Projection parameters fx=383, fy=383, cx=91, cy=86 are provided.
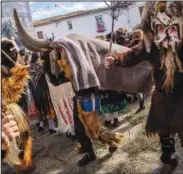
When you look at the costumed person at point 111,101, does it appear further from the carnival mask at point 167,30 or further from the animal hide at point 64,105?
the carnival mask at point 167,30

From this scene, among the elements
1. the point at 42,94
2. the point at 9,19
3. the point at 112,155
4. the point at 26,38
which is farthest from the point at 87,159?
the point at 42,94

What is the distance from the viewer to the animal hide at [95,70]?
13.3 ft

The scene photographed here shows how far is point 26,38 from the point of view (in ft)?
12.3

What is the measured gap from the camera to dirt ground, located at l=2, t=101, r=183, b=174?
160 inches

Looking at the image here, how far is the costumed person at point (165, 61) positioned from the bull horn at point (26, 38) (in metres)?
0.97

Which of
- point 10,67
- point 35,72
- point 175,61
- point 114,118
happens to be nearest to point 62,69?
point 10,67

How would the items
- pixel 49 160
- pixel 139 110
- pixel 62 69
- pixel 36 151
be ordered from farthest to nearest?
pixel 139 110
pixel 36 151
pixel 49 160
pixel 62 69

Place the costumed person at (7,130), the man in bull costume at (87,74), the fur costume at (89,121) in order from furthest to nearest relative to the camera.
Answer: the fur costume at (89,121)
the man in bull costume at (87,74)
the costumed person at (7,130)

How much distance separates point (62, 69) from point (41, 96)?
7.02ft

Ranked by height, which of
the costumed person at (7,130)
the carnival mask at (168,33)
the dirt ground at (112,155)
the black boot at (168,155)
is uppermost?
the carnival mask at (168,33)

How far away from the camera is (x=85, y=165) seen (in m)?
4.34

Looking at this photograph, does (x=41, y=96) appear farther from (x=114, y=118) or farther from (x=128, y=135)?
(x=128, y=135)

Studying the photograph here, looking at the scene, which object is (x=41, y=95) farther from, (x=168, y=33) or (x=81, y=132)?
(x=168, y=33)

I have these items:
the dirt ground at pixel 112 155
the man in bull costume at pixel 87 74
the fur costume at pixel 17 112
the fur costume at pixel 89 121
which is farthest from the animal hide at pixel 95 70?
the dirt ground at pixel 112 155
